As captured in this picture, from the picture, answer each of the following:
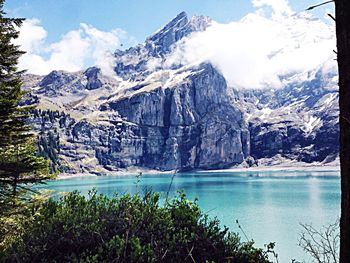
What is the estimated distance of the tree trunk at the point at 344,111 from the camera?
3.31 m

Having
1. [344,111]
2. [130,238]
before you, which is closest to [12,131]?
[130,238]

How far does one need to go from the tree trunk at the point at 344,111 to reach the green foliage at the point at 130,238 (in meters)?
5.12

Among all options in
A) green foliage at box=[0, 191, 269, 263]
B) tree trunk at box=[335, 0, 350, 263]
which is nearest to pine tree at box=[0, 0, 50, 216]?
green foliage at box=[0, 191, 269, 263]

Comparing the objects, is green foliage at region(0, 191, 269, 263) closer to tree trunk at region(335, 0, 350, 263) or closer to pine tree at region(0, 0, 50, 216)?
pine tree at region(0, 0, 50, 216)

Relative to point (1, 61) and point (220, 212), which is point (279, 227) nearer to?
point (220, 212)

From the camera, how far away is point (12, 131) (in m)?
13.5

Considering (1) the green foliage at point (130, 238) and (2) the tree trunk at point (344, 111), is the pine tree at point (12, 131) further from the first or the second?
(2) the tree trunk at point (344, 111)

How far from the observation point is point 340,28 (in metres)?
3.46

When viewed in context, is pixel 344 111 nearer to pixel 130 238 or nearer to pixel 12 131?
Result: pixel 130 238

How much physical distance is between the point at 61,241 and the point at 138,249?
229 cm

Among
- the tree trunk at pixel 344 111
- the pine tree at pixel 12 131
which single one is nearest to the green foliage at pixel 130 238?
the pine tree at pixel 12 131

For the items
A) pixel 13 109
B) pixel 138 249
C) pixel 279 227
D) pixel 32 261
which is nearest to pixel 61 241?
pixel 32 261

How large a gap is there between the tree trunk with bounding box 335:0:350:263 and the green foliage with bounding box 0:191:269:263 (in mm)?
5124

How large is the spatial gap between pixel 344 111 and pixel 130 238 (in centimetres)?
621
